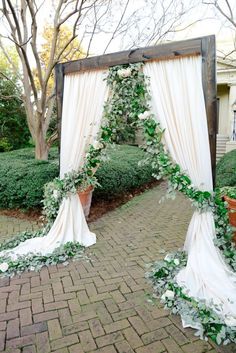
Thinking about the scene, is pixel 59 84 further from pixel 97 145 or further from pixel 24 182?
pixel 24 182

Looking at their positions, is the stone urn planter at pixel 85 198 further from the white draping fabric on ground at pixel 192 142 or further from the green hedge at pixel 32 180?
the white draping fabric on ground at pixel 192 142

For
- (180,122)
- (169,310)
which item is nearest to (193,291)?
(169,310)

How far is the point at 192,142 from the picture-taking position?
273 cm

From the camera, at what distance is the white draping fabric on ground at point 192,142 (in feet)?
8.46

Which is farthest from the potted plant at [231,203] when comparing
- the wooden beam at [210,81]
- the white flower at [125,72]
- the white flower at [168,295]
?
the white flower at [125,72]

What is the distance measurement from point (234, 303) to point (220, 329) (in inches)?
14.2

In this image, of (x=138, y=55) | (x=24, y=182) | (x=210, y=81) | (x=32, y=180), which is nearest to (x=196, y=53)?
(x=210, y=81)

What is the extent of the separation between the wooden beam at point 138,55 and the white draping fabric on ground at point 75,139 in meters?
0.10

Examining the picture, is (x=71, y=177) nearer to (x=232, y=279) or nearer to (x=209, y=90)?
(x=209, y=90)

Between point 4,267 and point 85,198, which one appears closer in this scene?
point 4,267

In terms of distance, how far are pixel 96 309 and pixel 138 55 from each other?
2.64 m

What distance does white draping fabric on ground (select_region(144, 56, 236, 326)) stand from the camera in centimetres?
258

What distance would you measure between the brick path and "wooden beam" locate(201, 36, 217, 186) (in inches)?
67.7

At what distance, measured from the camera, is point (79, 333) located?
2053 millimetres
